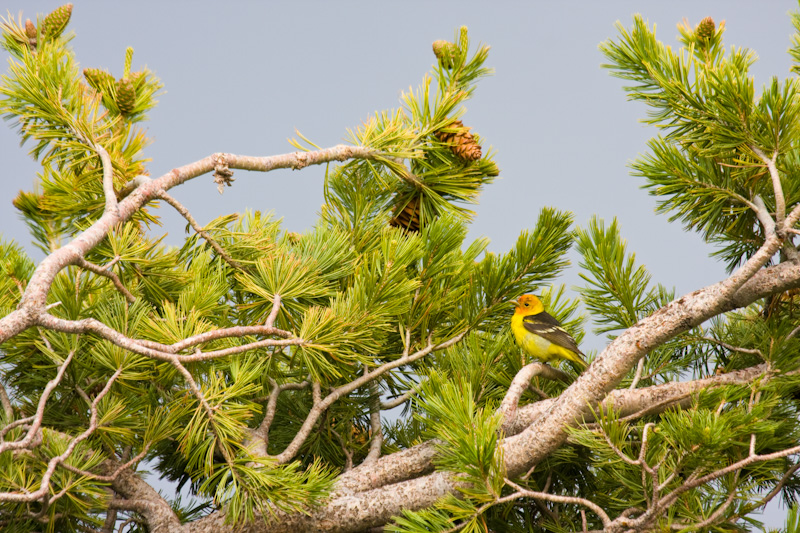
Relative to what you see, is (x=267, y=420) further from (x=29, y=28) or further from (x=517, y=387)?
(x=29, y=28)

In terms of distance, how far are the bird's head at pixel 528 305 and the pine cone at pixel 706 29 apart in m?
0.65

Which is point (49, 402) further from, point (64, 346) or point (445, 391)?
point (445, 391)

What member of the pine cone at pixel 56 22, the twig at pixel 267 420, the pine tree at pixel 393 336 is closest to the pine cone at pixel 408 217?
the pine tree at pixel 393 336

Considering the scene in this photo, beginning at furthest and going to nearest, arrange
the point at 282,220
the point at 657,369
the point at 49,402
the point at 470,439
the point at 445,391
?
the point at 282,220 → the point at 657,369 → the point at 49,402 → the point at 445,391 → the point at 470,439

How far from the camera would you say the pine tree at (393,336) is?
122 centimetres

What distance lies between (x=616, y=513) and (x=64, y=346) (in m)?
1.10

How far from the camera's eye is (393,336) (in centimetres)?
167

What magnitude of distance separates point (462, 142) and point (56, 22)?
915mm

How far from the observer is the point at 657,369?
1635mm

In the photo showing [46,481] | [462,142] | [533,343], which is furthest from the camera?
[462,142]

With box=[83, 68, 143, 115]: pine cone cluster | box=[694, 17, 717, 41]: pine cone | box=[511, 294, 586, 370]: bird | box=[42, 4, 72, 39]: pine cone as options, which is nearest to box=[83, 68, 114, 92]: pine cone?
box=[83, 68, 143, 115]: pine cone cluster

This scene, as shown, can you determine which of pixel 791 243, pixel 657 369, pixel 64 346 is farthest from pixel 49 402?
pixel 791 243

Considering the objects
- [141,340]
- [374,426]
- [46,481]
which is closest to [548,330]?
[374,426]

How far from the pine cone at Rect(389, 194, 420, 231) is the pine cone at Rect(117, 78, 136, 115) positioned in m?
0.66
